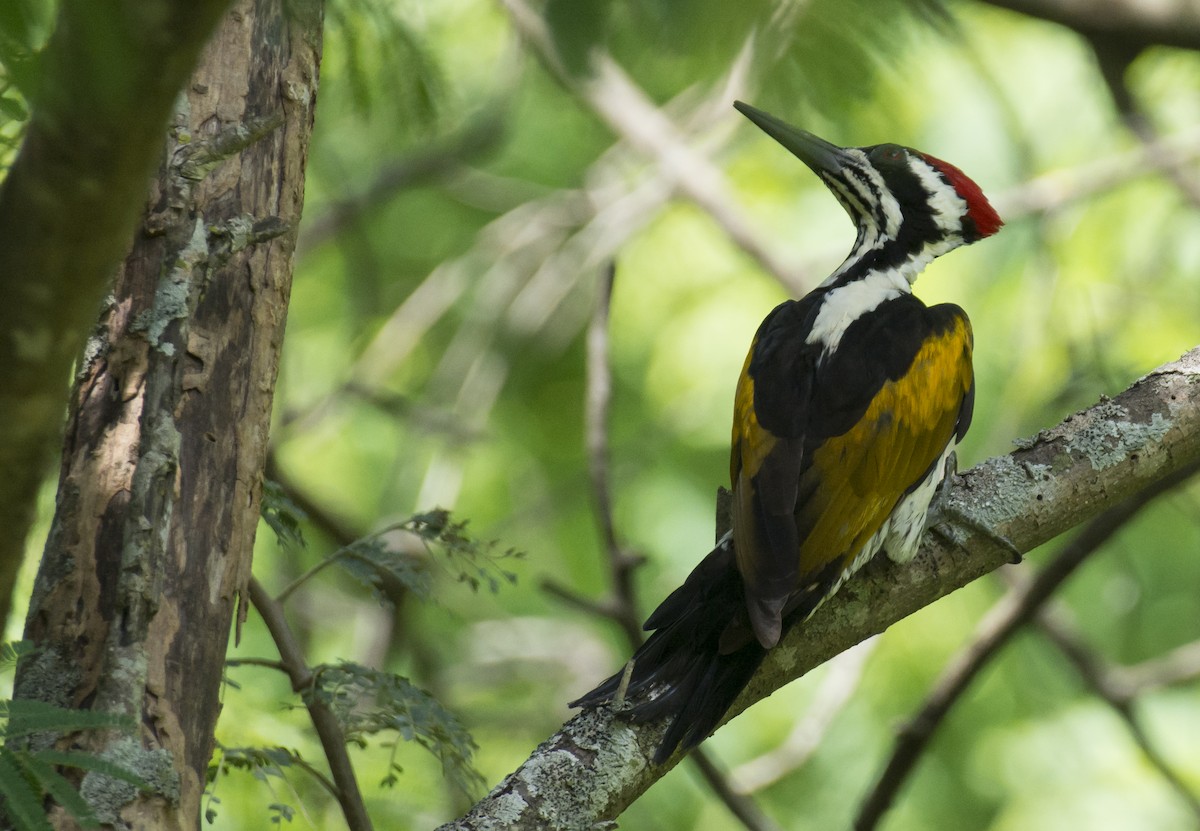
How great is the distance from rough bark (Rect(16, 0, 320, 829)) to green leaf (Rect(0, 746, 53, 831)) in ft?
0.64

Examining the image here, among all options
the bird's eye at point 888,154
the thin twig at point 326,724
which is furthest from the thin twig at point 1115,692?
the thin twig at point 326,724

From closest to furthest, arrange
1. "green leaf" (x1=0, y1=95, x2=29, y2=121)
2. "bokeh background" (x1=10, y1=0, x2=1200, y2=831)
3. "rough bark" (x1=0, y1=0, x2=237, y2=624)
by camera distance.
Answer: "rough bark" (x1=0, y1=0, x2=237, y2=624) < "green leaf" (x1=0, y1=95, x2=29, y2=121) < "bokeh background" (x1=10, y1=0, x2=1200, y2=831)

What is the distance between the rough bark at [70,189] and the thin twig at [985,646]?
2887 mm

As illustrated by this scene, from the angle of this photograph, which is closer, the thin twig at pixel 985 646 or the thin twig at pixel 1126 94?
the thin twig at pixel 985 646

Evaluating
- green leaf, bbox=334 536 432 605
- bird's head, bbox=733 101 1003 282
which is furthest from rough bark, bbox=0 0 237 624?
bird's head, bbox=733 101 1003 282

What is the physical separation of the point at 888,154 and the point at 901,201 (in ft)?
0.53

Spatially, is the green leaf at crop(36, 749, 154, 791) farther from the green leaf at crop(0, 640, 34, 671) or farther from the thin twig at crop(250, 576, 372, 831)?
the thin twig at crop(250, 576, 372, 831)

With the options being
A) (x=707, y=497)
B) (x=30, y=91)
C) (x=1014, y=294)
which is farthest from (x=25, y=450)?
(x=1014, y=294)

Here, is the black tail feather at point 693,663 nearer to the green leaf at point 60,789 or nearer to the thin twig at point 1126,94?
the green leaf at point 60,789

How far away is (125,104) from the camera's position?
1133mm

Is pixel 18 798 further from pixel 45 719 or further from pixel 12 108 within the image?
pixel 12 108

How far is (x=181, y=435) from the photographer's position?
2.14 m

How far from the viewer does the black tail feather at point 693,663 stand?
2.51 meters

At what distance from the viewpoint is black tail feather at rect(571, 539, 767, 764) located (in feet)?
8.22
